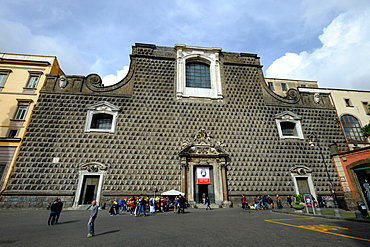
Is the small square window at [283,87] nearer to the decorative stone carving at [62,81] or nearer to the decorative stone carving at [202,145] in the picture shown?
the decorative stone carving at [202,145]

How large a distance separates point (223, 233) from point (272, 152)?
10783 millimetres

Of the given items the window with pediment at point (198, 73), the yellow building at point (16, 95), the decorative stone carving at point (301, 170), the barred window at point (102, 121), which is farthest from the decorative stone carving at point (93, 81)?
the decorative stone carving at point (301, 170)

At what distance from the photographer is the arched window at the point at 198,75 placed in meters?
16.9

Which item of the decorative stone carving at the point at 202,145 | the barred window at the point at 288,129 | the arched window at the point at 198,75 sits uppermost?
the arched window at the point at 198,75

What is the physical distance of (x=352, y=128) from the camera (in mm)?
17281

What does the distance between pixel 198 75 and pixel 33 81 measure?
1394 centimetres

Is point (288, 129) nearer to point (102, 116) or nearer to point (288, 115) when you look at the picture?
point (288, 115)

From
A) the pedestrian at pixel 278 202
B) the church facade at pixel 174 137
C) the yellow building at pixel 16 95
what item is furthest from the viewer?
the yellow building at pixel 16 95

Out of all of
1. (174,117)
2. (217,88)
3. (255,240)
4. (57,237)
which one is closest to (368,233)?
(255,240)

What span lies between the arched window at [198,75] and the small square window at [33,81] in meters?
12.5

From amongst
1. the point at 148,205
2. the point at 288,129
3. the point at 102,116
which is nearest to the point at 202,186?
the point at 148,205

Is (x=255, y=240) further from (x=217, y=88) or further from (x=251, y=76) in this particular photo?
(x=251, y=76)

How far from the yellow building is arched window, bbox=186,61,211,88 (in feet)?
39.1

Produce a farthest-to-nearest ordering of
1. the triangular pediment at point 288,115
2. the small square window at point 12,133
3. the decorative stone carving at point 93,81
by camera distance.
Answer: the triangular pediment at point 288,115 → the decorative stone carving at point 93,81 → the small square window at point 12,133
